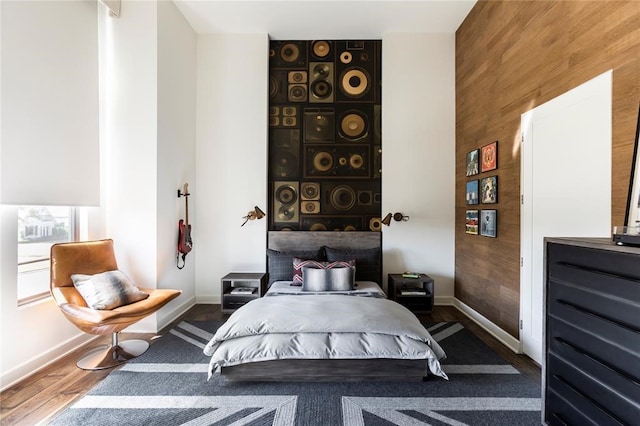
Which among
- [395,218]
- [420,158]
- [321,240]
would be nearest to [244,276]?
[321,240]

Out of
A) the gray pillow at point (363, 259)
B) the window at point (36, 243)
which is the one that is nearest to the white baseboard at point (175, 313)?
the window at point (36, 243)

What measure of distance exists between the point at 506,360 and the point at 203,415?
7.95 feet

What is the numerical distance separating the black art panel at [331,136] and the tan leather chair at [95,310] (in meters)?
1.87

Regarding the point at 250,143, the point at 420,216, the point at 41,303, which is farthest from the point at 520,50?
the point at 41,303

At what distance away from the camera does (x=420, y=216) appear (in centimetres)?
390

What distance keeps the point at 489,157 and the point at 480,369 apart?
206cm

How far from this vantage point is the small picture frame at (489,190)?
293 cm

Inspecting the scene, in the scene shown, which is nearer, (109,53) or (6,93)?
(6,93)

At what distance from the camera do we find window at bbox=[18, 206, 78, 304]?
230 cm

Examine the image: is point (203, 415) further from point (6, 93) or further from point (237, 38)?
point (237, 38)

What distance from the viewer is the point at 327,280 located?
123 inches

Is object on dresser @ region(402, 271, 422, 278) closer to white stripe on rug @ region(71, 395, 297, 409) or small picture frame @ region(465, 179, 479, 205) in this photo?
small picture frame @ region(465, 179, 479, 205)

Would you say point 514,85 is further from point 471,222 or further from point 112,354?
point 112,354

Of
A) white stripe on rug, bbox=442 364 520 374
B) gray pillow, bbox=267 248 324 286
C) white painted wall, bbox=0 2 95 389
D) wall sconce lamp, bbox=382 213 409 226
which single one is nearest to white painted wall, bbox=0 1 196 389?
white painted wall, bbox=0 2 95 389
